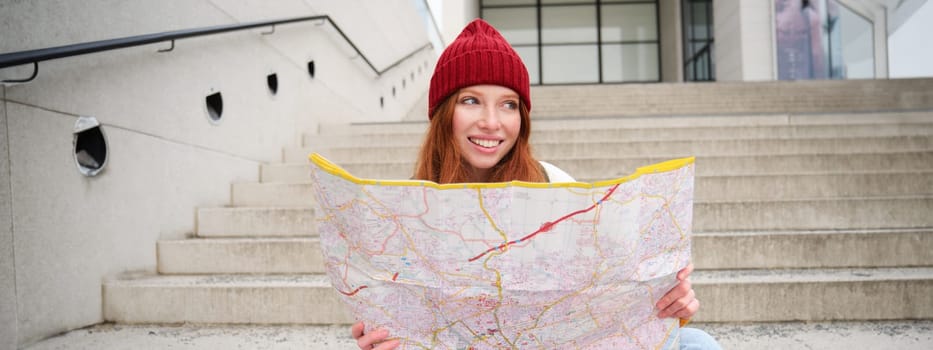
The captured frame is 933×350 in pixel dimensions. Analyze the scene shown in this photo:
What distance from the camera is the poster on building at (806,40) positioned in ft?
35.1

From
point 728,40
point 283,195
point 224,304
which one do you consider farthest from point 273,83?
point 728,40

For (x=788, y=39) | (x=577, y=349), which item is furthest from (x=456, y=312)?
(x=788, y=39)

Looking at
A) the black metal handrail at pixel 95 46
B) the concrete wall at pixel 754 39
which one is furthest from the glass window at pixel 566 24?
the black metal handrail at pixel 95 46

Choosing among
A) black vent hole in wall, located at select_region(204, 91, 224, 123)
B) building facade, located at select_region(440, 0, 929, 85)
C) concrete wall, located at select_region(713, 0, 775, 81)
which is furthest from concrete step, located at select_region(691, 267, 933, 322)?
building facade, located at select_region(440, 0, 929, 85)

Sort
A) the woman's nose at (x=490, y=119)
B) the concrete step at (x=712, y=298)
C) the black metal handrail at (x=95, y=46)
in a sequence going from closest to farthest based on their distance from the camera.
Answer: the woman's nose at (x=490, y=119) < the black metal handrail at (x=95, y=46) < the concrete step at (x=712, y=298)

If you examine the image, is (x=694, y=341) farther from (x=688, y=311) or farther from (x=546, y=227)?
(x=546, y=227)

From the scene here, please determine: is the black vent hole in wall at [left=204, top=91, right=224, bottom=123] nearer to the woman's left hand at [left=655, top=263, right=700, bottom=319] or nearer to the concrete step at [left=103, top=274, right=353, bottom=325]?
the concrete step at [left=103, top=274, right=353, bottom=325]

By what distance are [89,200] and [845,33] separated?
525 inches

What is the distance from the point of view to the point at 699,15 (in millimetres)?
15016

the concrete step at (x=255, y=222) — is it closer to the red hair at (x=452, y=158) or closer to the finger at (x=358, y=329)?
the red hair at (x=452, y=158)

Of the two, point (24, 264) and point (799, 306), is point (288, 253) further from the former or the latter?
point (799, 306)

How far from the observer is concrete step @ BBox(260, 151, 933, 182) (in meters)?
3.18

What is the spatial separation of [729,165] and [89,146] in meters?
3.33

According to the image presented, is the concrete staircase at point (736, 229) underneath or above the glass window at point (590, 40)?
underneath
